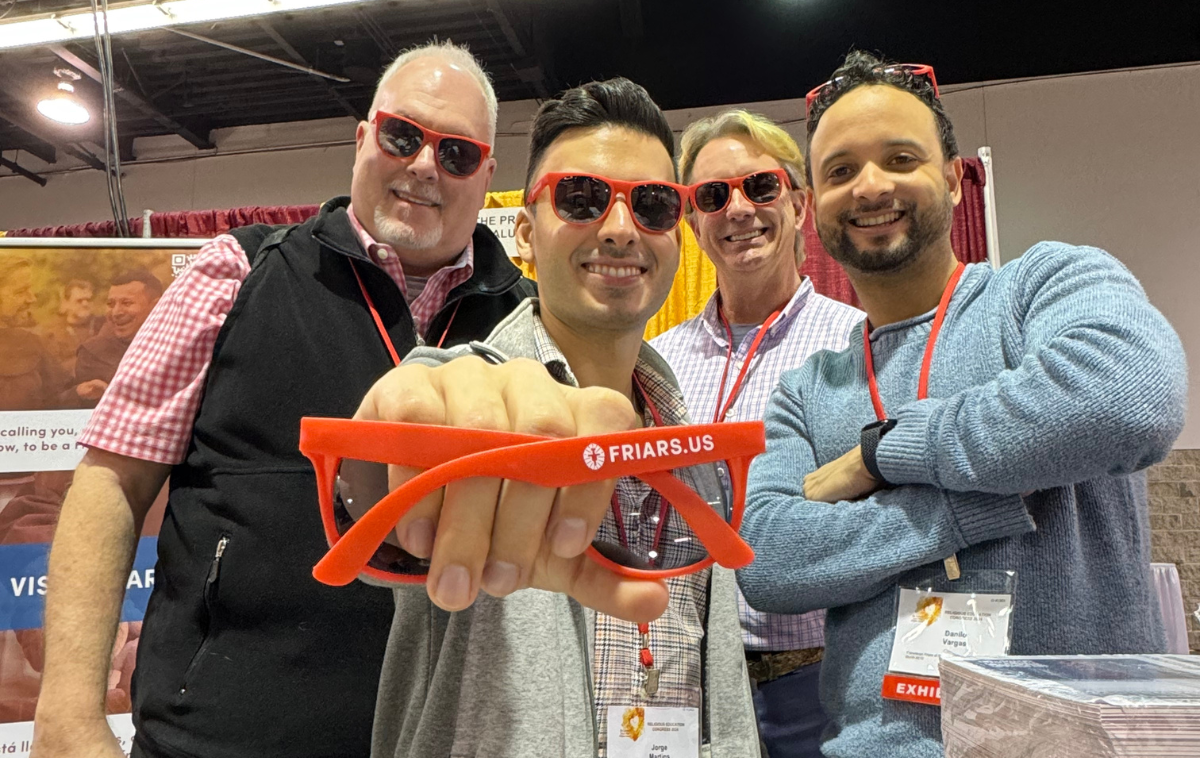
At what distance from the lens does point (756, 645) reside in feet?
5.64

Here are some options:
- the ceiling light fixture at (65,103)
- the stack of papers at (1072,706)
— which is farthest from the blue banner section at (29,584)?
the ceiling light fixture at (65,103)

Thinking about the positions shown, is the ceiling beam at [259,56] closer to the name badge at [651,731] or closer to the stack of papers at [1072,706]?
the name badge at [651,731]

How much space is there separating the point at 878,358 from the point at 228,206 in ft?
26.5

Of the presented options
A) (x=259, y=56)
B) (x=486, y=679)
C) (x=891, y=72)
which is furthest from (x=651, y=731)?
(x=259, y=56)

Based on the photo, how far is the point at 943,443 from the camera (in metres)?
1.15

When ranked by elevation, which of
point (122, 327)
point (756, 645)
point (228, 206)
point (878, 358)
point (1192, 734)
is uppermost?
point (228, 206)

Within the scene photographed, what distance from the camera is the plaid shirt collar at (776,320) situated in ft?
7.07

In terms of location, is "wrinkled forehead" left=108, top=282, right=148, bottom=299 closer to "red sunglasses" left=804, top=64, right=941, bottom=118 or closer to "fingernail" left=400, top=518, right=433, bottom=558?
"red sunglasses" left=804, top=64, right=941, bottom=118

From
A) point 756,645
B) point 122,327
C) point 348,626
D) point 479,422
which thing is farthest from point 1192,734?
point 122,327

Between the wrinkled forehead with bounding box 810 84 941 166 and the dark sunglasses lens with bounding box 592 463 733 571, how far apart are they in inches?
39.6

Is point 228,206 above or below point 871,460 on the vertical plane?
above

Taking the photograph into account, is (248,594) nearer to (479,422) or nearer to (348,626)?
(348,626)

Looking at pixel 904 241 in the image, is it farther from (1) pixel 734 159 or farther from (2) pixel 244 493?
(2) pixel 244 493

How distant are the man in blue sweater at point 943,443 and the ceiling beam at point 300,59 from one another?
6.03 metres
